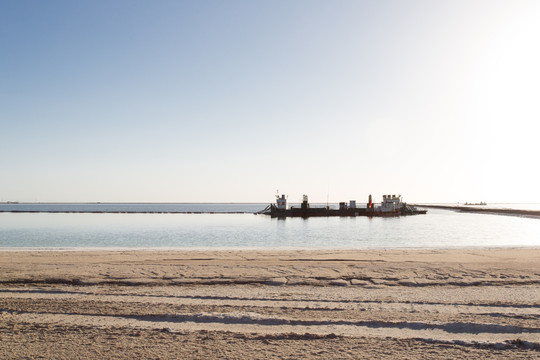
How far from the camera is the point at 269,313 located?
23.2ft

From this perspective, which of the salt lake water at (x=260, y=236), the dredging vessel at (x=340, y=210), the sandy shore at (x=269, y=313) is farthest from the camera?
the dredging vessel at (x=340, y=210)

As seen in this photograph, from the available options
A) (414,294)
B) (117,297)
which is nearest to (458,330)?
(414,294)

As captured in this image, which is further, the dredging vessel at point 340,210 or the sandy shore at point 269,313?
the dredging vessel at point 340,210

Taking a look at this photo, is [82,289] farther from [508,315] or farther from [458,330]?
[508,315]

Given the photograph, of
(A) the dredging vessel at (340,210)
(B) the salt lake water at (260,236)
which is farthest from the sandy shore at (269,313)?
(A) the dredging vessel at (340,210)

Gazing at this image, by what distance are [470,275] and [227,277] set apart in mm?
7596

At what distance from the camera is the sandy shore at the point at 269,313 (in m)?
5.28

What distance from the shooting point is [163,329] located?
20.0 feet

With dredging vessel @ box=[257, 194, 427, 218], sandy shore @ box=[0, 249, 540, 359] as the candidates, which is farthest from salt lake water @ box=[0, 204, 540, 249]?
dredging vessel @ box=[257, 194, 427, 218]

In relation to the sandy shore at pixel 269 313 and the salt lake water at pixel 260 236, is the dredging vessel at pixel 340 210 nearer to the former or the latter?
the salt lake water at pixel 260 236

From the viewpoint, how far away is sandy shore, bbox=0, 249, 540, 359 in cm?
528

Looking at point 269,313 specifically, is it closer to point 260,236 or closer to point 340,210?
point 260,236

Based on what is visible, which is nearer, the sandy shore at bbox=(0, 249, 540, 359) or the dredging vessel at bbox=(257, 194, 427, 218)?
the sandy shore at bbox=(0, 249, 540, 359)

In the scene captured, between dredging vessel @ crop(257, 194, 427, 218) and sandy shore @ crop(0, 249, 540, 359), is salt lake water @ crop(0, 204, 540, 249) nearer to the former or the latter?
sandy shore @ crop(0, 249, 540, 359)
